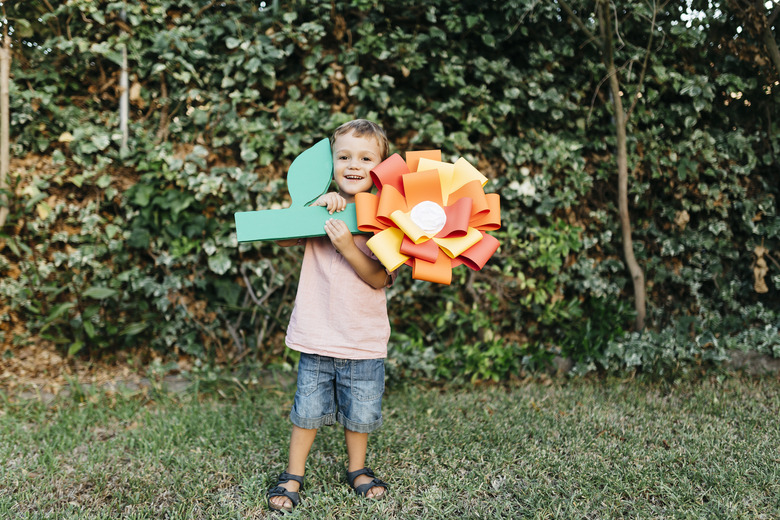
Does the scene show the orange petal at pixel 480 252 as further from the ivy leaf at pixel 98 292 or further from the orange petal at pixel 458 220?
the ivy leaf at pixel 98 292

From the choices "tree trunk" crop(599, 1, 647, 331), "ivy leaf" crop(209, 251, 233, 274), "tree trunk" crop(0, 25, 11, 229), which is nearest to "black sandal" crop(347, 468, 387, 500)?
"ivy leaf" crop(209, 251, 233, 274)

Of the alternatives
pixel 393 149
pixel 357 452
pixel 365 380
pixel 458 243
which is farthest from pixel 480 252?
pixel 393 149

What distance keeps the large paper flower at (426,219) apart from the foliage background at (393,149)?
150 centimetres

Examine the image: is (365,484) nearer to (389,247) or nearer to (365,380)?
(365,380)

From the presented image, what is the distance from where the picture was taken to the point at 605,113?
3646mm

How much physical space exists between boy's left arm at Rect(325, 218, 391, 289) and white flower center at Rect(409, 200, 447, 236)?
0.79ft

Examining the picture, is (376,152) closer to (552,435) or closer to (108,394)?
(552,435)

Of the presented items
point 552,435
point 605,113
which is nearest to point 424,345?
point 552,435

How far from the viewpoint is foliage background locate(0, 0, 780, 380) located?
131 inches

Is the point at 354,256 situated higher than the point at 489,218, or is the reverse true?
the point at 489,218

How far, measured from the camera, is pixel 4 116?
128 inches

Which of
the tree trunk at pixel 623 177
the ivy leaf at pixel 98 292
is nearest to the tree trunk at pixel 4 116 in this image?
the ivy leaf at pixel 98 292

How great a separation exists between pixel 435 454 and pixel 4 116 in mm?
3204

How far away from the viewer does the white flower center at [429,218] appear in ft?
6.07
